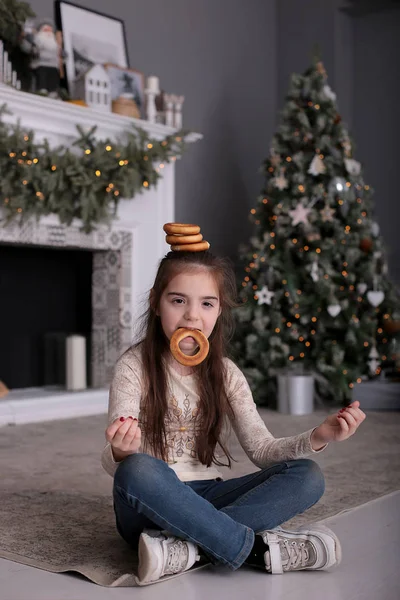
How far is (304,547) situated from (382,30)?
15.5 feet

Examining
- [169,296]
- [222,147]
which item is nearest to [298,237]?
[222,147]

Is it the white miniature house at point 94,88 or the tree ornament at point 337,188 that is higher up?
the white miniature house at point 94,88

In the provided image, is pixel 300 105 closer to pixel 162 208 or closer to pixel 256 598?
pixel 162 208

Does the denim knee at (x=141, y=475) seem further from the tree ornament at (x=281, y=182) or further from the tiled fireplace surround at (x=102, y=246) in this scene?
the tree ornament at (x=281, y=182)

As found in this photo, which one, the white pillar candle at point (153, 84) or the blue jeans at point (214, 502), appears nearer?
the blue jeans at point (214, 502)

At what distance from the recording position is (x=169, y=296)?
1855 mm

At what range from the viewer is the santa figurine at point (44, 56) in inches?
161

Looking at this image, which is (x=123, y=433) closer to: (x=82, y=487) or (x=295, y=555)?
(x=295, y=555)

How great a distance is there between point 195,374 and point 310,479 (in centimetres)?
36

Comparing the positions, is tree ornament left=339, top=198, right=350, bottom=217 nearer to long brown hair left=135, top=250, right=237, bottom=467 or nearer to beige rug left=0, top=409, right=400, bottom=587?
beige rug left=0, top=409, right=400, bottom=587

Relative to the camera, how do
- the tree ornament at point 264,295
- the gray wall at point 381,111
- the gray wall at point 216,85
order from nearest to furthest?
1. the tree ornament at point 264,295
2. the gray wall at point 216,85
3. the gray wall at point 381,111

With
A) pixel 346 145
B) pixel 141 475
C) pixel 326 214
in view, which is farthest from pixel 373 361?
pixel 141 475

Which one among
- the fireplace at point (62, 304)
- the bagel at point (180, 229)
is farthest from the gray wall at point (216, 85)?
the bagel at point (180, 229)

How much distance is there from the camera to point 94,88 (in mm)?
4328
